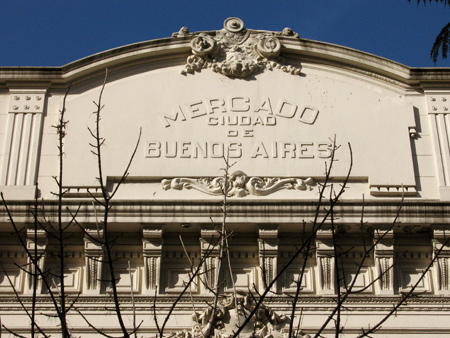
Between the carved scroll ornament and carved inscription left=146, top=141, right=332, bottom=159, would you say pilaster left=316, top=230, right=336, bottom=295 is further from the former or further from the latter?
→ carved inscription left=146, top=141, right=332, bottom=159

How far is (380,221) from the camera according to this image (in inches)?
546

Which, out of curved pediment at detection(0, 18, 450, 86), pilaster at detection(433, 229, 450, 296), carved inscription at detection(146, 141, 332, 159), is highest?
curved pediment at detection(0, 18, 450, 86)

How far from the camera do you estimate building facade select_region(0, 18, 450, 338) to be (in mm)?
13195

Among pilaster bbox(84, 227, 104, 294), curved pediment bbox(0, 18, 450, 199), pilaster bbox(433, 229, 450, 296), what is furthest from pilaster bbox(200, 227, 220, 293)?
pilaster bbox(433, 229, 450, 296)

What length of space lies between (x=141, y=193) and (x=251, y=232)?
2.13 m

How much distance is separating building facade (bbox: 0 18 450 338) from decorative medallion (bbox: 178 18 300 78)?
0.13 ft

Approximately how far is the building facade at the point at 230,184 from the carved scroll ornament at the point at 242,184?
0.03 meters

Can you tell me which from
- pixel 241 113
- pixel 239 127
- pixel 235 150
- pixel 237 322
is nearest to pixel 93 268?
pixel 237 322

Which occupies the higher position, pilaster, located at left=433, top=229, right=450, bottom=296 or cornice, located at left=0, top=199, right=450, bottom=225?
cornice, located at left=0, top=199, right=450, bottom=225

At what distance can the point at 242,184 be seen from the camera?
48.1 ft

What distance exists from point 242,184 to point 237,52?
3.20m

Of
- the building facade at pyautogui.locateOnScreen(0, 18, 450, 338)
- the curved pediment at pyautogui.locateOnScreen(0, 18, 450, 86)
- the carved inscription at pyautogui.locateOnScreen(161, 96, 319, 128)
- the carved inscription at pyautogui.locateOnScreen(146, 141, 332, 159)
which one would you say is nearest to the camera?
the building facade at pyautogui.locateOnScreen(0, 18, 450, 338)

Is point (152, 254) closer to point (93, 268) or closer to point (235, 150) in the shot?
point (93, 268)

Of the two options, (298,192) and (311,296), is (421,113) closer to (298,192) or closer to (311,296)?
(298,192)
